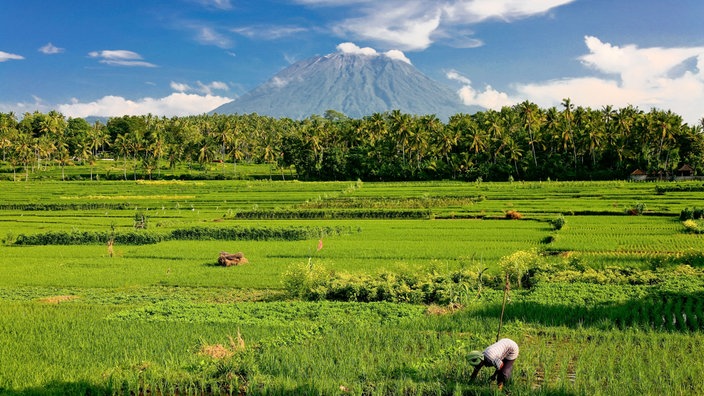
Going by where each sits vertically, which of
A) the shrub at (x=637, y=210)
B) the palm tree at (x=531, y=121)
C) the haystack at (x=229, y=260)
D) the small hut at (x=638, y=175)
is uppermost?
the palm tree at (x=531, y=121)

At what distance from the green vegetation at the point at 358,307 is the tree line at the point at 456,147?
1367 inches

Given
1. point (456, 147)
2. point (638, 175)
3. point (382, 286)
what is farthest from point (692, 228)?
point (456, 147)

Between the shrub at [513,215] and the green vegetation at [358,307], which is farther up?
the shrub at [513,215]

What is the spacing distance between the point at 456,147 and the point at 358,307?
68870 mm

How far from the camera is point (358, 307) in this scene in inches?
599

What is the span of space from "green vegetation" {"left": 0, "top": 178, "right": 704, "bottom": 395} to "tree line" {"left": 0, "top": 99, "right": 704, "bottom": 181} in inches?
1367

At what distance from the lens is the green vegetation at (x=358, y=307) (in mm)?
9344

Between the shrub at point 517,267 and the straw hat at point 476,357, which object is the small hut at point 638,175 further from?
the straw hat at point 476,357

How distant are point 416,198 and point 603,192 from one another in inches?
676

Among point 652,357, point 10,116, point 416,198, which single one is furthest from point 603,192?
point 10,116

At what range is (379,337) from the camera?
1184cm

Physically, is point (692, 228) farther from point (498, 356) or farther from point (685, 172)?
point (685, 172)

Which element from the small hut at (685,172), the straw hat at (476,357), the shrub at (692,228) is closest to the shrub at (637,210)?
the shrub at (692,228)

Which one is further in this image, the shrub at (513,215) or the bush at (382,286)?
the shrub at (513,215)
